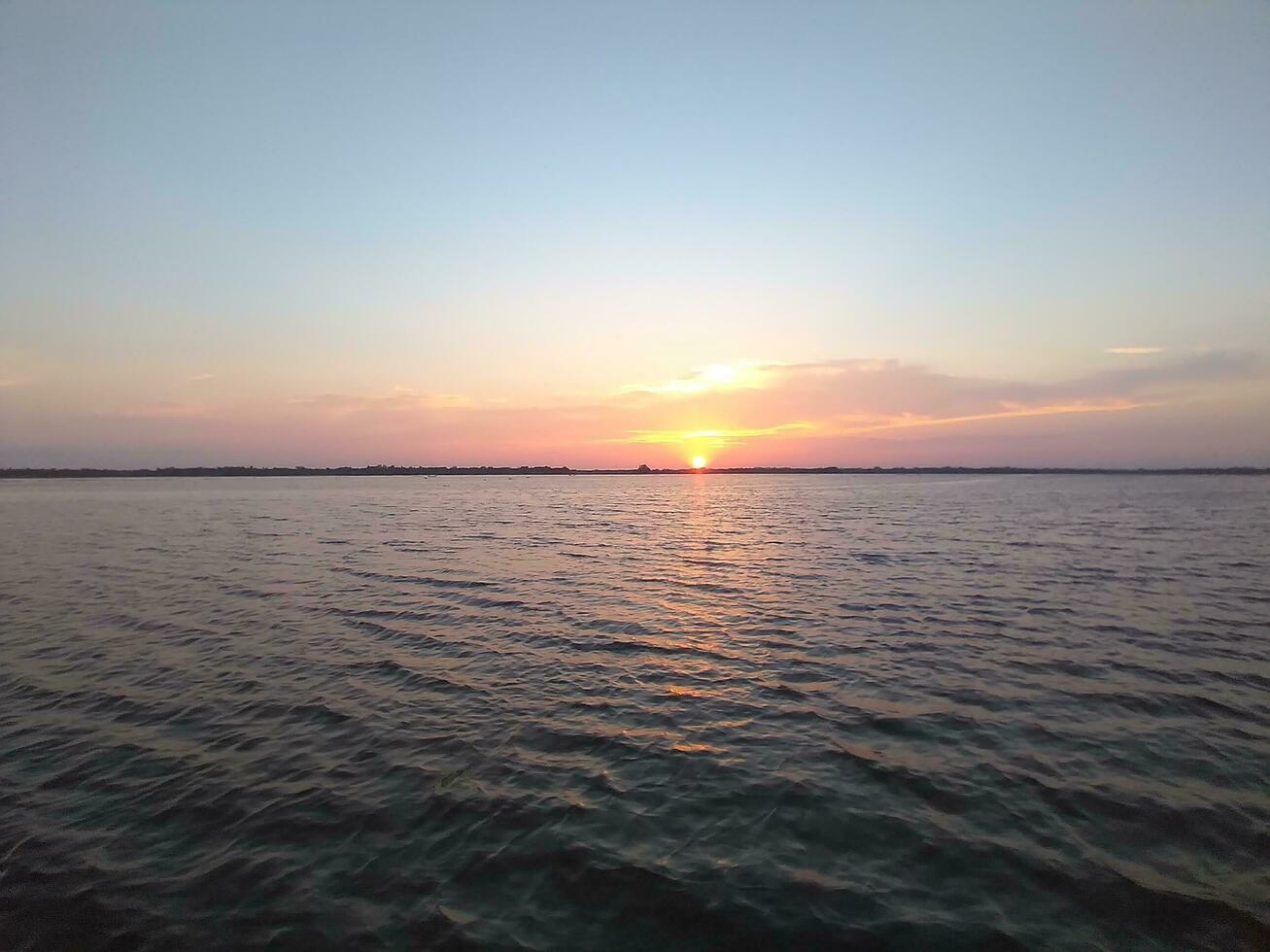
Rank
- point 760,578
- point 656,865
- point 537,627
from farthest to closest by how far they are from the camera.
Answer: point 760,578 → point 537,627 → point 656,865

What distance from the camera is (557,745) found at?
41.9 feet

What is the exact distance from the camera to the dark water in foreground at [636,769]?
8.06 m

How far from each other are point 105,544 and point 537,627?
4166 centimetres

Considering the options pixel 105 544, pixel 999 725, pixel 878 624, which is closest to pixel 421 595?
pixel 878 624

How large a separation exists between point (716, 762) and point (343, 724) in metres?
8.06

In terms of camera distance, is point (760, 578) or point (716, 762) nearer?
point (716, 762)

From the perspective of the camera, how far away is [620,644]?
20.4 metres

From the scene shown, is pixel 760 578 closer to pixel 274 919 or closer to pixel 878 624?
pixel 878 624

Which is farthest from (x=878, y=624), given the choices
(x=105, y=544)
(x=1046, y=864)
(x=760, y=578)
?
(x=105, y=544)

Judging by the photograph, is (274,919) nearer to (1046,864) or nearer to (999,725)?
(1046,864)

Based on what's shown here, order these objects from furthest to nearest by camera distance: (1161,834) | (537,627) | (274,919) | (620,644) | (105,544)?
(105,544), (537,627), (620,644), (1161,834), (274,919)

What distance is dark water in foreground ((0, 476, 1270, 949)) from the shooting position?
8062mm

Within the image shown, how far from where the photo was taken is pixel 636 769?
11805mm

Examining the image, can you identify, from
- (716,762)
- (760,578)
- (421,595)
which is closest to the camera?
(716,762)
